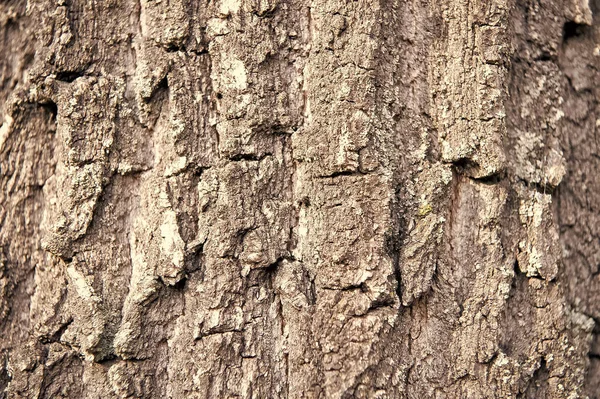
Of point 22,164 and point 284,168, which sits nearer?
point 284,168

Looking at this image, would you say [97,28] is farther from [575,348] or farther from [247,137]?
[575,348]

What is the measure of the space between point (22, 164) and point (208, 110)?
598 mm

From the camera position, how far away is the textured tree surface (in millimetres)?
1382

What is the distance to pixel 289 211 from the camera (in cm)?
142

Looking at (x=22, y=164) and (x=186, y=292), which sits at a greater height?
(x=22, y=164)

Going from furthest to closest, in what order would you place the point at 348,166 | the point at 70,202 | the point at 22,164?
the point at 22,164 < the point at 70,202 < the point at 348,166

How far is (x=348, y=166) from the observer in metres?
1.37

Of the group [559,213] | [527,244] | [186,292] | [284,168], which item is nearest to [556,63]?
[559,213]

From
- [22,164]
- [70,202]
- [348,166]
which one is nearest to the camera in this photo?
[348,166]

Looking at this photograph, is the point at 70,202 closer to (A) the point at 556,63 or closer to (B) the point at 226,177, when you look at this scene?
(B) the point at 226,177

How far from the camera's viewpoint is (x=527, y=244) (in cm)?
148

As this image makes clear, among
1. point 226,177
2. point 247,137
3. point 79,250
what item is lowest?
point 79,250

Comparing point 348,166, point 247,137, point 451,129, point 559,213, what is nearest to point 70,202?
point 247,137

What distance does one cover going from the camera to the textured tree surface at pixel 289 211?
138 cm
